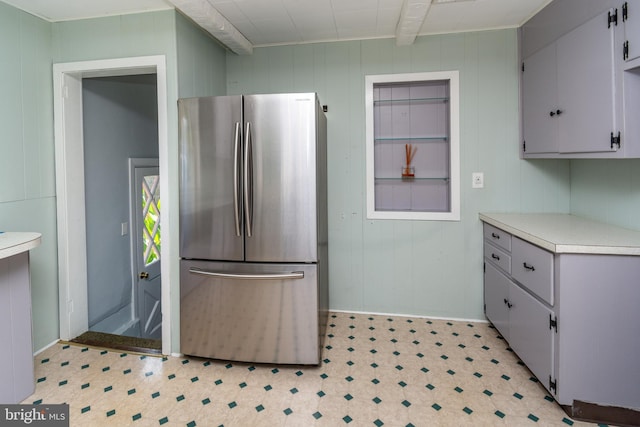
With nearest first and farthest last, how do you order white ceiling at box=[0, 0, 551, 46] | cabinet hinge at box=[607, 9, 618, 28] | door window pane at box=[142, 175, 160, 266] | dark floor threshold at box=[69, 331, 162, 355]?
1. cabinet hinge at box=[607, 9, 618, 28]
2. white ceiling at box=[0, 0, 551, 46]
3. dark floor threshold at box=[69, 331, 162, 355]
4. door window pane at box=[142, 175, 160, 266]

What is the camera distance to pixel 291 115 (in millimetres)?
2133

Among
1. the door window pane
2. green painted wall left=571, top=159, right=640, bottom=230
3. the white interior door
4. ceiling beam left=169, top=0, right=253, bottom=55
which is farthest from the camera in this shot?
the door window pane

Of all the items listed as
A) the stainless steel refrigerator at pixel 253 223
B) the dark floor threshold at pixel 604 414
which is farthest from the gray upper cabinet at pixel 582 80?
the stainless steel refrigerator at pixel 253 223

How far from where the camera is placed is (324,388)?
205cm

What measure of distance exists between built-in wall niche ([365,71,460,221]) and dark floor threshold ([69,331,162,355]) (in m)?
2.02

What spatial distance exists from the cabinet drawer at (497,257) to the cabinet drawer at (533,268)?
0.08m

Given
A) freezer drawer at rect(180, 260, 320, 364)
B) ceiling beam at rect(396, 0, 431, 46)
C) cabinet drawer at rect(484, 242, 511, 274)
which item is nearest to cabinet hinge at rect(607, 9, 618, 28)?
ceiling beam at rect(396, 0, 431, 46)

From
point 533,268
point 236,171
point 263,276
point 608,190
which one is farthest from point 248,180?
point 608,190

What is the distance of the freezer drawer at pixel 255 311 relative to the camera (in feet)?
7.20

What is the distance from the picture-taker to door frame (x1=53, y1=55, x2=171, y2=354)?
2.36 meters

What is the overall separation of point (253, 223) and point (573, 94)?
216 centimetres

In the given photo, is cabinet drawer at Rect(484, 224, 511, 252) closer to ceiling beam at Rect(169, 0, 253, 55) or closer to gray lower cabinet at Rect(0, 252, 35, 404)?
ceiling beam at Rect(169, 0, 253, 55)

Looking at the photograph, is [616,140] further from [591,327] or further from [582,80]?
[591,327]

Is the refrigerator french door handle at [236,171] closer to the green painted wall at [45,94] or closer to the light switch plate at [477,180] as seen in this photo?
the green painted wall at [45,94]
